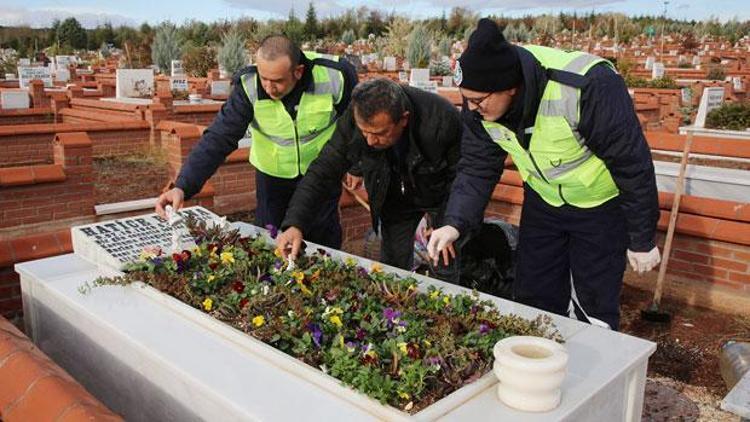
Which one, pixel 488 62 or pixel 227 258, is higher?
pixel 488 62

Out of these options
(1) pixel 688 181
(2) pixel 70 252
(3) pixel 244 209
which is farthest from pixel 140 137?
(1) pixel 688 181

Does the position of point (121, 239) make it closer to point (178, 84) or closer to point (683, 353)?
point (683, 353)

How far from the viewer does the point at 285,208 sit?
12.7ft

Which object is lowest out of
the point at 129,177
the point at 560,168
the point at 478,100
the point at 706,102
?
the point at 129,177

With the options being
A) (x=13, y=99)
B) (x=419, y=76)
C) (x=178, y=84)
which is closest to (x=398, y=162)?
(x=13, y=99)

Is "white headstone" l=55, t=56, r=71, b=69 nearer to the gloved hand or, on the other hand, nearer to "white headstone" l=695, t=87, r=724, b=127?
"white headstone" l=695, t=87, r=724, b=127

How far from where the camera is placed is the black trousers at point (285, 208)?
378cm

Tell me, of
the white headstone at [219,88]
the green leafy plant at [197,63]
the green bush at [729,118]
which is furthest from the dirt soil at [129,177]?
the green leafy plant at [197,63]

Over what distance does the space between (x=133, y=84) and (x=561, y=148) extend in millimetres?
12374

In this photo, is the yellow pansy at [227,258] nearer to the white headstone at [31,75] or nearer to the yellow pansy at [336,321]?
the yellow pansy at [336,321]

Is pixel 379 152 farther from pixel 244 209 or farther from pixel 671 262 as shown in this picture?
pixel 244 209

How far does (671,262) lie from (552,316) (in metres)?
2.42

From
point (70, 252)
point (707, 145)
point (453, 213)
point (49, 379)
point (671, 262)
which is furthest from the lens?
point (707, 145)

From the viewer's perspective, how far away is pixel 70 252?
3562 mm
